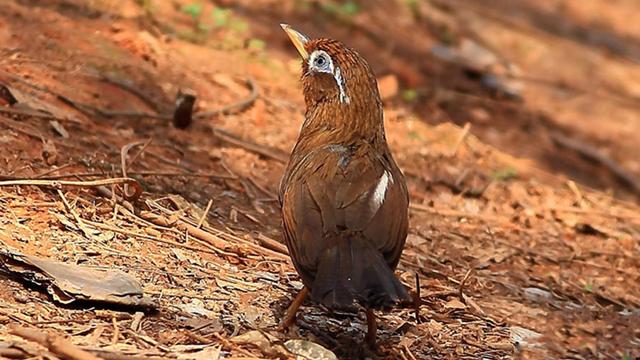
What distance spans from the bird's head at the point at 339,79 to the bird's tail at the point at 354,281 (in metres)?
1.14

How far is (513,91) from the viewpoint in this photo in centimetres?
1069

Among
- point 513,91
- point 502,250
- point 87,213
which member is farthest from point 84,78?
point 513,91

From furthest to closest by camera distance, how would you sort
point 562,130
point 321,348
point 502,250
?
point 562,130
point 502,250
point 321,348

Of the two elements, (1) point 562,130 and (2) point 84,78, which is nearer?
(2) point 84,78

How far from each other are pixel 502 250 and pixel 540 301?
2.33 feet

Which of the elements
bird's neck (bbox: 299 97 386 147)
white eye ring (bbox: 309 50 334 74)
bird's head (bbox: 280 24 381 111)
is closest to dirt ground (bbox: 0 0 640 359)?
bird's neck (bbox: 299 97 386 147)

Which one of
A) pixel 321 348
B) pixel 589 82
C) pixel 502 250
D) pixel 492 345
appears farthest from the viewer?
pixel 589 82

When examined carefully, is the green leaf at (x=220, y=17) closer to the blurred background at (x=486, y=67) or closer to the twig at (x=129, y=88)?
the blurred background at (x=486, y=67)

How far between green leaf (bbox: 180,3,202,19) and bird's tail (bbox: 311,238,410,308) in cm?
498

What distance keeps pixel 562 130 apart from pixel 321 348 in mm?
6658

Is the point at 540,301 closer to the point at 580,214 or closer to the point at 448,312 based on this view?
the point at 448,312

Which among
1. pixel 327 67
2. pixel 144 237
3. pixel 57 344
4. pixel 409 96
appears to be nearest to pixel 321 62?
pixel 327 67

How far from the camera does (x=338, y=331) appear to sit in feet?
15.5

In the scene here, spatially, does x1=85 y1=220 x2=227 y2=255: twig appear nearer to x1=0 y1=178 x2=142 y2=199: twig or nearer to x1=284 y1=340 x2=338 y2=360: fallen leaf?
x1=0 y1=178 x2=142 y2=199: twig
